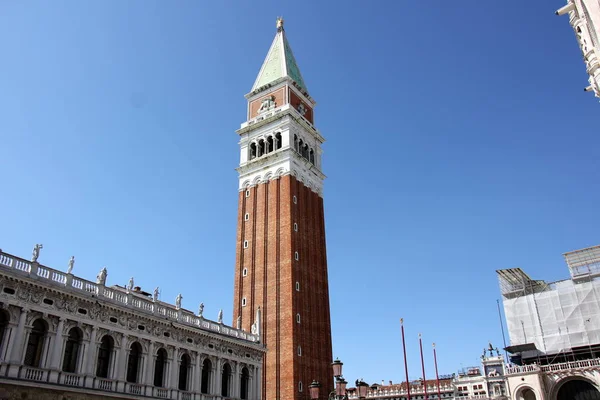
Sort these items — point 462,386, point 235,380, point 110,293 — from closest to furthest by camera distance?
point 110,293 → point 235,380 → point 462,386

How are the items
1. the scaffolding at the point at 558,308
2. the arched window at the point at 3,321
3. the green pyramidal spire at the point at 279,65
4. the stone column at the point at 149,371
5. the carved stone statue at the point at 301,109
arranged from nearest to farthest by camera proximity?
the arched window at the point at 3,321 → the stone column at the point at 149,371 → the scaffolding at the point at 558,308 → the carved stone statue at the point at 301,109 → the green pyramidal spire at the point at 279,65

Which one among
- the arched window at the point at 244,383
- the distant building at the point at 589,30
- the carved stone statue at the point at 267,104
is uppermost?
the carved stone statue at the point at 267,104

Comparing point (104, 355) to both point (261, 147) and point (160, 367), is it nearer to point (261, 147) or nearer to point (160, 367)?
point (160, 367)

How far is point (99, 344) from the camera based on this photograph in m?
26.1

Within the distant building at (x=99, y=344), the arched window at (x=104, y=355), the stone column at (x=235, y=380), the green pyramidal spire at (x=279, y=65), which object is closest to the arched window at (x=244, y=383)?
the distant building at (x=99, y=344)

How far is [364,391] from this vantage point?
2239 cm

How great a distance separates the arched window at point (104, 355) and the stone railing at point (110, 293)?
193cm

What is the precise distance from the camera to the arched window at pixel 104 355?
85.7 feet

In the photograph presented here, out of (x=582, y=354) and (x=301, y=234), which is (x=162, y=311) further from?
(x=582, y=354)

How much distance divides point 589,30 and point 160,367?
26.1 meters

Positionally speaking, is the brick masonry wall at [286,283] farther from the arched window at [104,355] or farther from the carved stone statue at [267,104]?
the arched window at [104,355]

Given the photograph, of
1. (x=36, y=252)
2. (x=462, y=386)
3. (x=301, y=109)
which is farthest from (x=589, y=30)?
(x=462, y=386)

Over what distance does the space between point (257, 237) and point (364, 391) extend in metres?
29.9

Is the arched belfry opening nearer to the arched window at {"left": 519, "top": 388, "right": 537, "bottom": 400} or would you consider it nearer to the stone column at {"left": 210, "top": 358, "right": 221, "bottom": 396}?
the arched window at {"left": 519, "top": 388, "right": 537, "bottom": 400}
